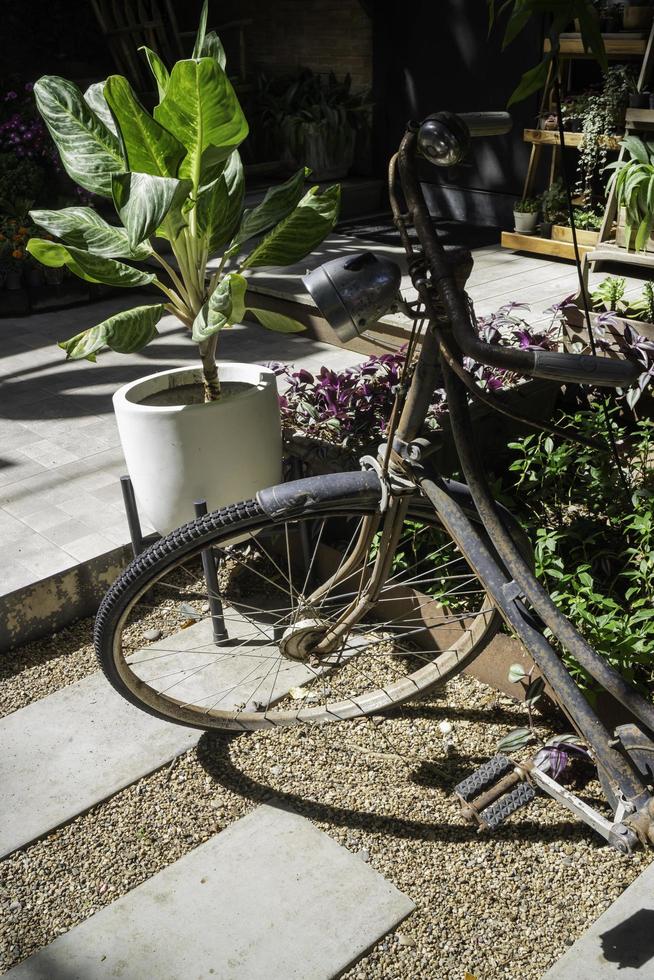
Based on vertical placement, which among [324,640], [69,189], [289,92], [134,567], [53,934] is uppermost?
[289,92]

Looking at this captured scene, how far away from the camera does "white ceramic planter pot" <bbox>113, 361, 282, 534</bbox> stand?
9.30 feet

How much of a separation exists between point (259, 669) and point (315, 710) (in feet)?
1.21

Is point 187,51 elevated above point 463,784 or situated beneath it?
elevated above

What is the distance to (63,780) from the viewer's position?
94.9 inches

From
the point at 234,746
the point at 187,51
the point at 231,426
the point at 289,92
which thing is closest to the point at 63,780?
the point at 234,746

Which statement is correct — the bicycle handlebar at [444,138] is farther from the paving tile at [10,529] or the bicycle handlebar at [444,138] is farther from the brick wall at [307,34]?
the brick wall at [307,34]

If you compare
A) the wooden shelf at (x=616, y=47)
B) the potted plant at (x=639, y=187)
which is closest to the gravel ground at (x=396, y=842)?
the potted plant at (x=639, y=187)

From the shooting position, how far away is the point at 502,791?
224 centimetres

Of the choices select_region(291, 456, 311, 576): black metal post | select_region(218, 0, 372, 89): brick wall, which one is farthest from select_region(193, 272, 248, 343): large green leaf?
select_region(218, 0, 372, 89): brick wall

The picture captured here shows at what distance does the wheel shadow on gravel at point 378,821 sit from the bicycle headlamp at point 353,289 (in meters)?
1.24

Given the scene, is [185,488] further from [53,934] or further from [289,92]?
[289,92]

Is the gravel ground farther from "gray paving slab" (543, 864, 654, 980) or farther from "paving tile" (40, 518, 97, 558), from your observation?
"paving tile" (40, 518, 97, 558)

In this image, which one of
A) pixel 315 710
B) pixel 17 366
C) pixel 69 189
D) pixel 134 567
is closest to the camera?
pixel 134 567

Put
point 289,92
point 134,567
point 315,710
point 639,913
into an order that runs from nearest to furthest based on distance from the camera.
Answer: point 639,913
point 134,567
point 315,710
point 289,92
